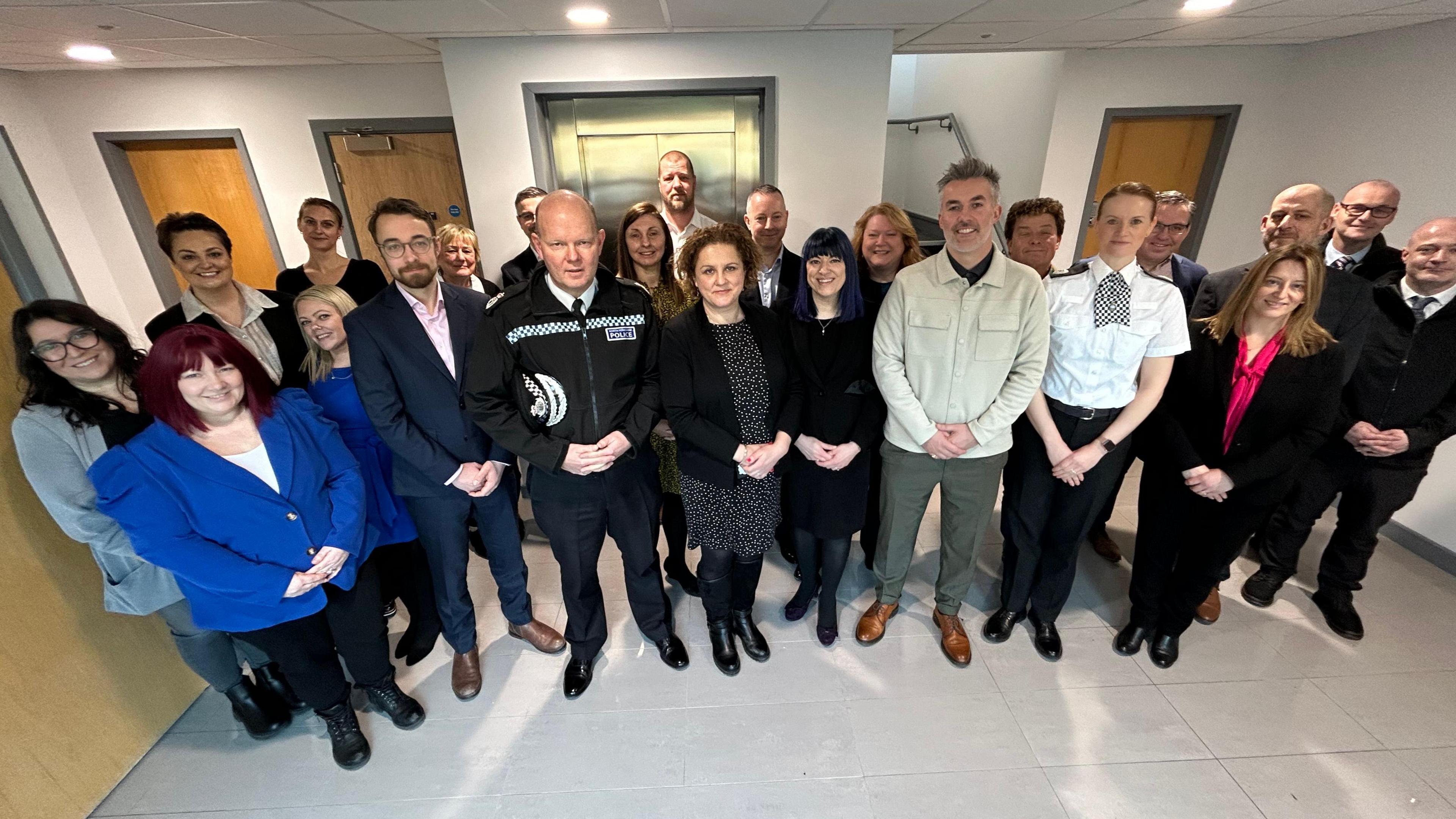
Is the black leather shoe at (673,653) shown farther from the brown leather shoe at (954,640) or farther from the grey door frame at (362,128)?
the grey door frame at (362,128)

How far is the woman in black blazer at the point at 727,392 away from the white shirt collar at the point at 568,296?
29cm

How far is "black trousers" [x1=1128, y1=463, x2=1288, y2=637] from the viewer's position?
7.23 ft

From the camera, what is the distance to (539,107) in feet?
14.6

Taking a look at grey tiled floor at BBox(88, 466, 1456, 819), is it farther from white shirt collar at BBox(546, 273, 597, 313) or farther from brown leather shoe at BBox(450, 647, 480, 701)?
white shirt collar at BBox(546, 273, 597, 313)

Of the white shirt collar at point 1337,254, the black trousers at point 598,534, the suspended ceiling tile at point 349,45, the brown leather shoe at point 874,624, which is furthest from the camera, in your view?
the suspended ceiling tile at point 349,45

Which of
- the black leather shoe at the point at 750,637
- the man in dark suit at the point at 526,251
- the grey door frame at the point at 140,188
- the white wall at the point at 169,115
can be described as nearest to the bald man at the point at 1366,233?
the black leather shoe at the point at 750,637

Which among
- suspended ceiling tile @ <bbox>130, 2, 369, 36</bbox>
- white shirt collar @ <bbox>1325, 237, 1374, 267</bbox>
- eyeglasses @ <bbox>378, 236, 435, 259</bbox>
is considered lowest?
white shirt collar @ <bbox>1325, 237, 1374, 267</bbox>

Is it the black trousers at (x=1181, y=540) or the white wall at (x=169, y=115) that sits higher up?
the white wall at (x=169, y=115)

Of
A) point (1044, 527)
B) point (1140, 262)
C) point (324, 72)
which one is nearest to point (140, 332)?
point (324, 72)

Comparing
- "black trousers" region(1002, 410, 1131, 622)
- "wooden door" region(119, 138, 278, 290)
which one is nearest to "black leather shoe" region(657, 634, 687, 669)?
"black trousers" region(1002, 410, 1131, 622)

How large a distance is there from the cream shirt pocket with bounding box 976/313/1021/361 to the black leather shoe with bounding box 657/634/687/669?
1.76m

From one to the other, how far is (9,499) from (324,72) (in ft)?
15.6

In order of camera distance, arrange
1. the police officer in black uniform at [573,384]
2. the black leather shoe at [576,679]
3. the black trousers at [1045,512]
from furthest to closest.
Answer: the black leather shoe at [576,679] → the black trousers at [1045,512] → the police officer in black uniform at [573,384]

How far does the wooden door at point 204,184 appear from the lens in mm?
5277
